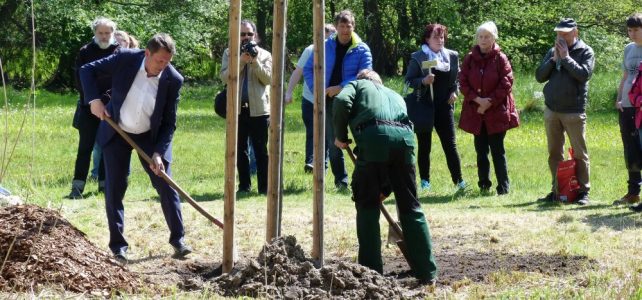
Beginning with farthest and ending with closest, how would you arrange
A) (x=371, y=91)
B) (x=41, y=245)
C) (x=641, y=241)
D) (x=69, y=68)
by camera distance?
(x=69, y=68), (x=641, y=241), (x=371, y=91), (x=41, y=245)

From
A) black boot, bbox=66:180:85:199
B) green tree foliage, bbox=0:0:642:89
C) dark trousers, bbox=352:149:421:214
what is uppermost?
green tree foliage, bbox=0:0:642:89

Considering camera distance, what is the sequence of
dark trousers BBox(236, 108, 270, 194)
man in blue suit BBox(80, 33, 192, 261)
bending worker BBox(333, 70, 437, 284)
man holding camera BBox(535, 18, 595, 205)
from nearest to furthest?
bending worker BBox(333, 70, 437, 284), man in blue suit BBox(80, 33, 192, 261), man holding camera BBox(535, 18, 595, 205), dark trousers BBox(236, 108, 270, 194)

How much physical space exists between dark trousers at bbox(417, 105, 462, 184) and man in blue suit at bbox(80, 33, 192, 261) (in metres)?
4.89

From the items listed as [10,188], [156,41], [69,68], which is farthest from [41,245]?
[69,68]

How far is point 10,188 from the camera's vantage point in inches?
438

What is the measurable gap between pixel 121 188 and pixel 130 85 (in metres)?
0.83

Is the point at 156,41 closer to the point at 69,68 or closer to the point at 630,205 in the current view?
the point at 630,205

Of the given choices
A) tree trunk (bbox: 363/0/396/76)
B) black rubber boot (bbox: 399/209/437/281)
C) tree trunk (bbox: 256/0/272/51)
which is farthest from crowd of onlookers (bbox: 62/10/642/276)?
tree trunk (bbox: 256/0/272/51)

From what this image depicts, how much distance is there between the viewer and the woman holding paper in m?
12.1

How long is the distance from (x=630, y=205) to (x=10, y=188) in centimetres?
643

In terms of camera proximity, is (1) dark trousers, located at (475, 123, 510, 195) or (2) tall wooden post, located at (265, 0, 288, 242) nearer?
(2) tall wooden post, located at (265, 0, 288, 242)

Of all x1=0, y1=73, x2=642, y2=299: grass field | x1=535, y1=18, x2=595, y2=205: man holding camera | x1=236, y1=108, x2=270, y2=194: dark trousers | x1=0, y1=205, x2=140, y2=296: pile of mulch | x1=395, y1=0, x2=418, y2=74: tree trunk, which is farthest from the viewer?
x1=395, y1=0, x2=418, y2=74: tree trunk

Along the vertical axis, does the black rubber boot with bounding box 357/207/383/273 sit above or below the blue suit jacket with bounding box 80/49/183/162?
below

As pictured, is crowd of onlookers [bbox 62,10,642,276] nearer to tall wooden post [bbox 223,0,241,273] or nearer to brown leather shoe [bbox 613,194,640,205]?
brown leather shoe [bbox 613,194,640,205]
